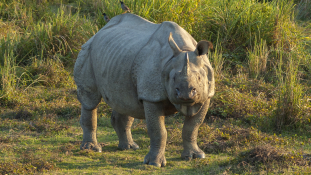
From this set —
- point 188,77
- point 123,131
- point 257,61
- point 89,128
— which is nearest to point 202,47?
point 188,77

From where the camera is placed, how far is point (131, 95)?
504 cm

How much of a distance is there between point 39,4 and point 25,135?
6719mm

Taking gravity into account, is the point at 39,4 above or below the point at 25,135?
above

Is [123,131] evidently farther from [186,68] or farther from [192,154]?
[186,68]

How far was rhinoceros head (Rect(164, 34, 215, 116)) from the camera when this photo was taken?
421 cm

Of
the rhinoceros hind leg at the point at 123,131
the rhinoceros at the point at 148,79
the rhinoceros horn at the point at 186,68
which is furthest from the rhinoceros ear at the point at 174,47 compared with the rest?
the rhinoceros hind leg at the point at 123,131

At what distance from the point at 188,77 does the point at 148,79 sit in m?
0.61

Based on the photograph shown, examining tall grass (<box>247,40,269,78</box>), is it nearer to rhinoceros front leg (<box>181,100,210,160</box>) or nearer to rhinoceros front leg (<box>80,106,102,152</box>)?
rhinoceros front leg (<box>181,100,210,160</box>)

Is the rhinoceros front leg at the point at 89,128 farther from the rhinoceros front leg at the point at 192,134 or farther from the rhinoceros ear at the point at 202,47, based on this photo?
the rhinoceros ear at the point at 202,47

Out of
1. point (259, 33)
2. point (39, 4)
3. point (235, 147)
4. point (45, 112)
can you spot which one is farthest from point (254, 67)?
point (39, 4)

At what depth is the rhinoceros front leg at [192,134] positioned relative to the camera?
4.95 metres

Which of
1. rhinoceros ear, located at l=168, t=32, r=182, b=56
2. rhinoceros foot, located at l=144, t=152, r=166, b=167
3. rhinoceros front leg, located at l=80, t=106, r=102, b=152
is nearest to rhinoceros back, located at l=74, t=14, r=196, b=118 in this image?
rhinoceros ear, located at l=168, t=32, r=182, b=56

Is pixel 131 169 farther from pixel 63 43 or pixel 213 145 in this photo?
pixel 63 43

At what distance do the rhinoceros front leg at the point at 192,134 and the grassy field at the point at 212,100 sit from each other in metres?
0.12
